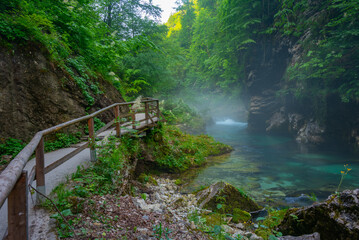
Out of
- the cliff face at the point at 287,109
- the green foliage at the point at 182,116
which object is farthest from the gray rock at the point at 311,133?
the green foliage at the point at 182,116

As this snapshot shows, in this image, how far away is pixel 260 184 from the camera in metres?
8.77

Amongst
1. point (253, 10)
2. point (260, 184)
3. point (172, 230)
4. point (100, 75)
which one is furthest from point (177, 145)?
point (253, 10)

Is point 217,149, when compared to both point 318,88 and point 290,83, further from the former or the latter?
point 290,83

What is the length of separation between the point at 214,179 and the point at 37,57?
8037 millimetres

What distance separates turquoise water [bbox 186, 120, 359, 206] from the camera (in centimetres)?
789

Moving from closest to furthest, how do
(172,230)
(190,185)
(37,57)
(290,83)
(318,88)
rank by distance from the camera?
(172,230) → (37,57) → (190,185) → (318,88) → (290,83)

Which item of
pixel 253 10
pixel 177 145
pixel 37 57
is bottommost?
pixel 177 145

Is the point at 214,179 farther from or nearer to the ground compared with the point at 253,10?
nearer to the ground

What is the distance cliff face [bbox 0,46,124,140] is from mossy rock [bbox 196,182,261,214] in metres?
5.39

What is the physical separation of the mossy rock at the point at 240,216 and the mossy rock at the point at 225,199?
0.24 meters

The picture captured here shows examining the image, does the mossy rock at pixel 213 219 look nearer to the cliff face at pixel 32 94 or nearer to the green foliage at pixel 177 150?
the green foliage at pixel 177 150

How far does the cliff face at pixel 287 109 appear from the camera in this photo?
1539 centimetres

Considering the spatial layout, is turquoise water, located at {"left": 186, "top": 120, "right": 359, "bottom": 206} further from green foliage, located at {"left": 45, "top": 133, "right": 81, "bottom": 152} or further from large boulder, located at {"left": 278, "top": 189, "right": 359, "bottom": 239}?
green foliage, located at {"left": 45, "top": 133, "right": 81, "bottom": 152}

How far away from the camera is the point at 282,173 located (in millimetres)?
10523
